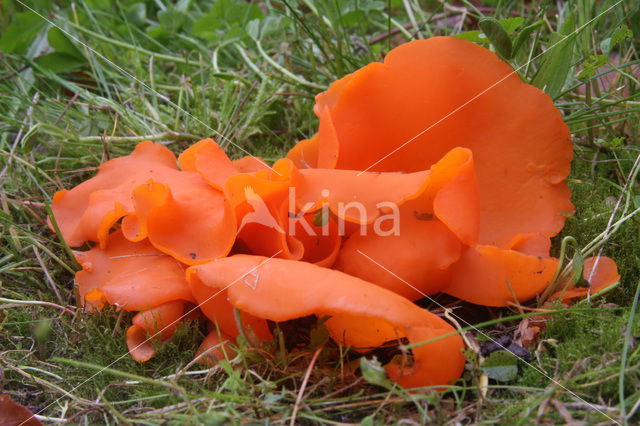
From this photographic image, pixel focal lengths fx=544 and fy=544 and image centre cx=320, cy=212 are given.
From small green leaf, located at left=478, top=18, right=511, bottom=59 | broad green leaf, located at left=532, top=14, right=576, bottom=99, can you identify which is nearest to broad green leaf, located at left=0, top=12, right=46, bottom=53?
→ small green leaf, located at left=478, top=18, right=511, bottom=59

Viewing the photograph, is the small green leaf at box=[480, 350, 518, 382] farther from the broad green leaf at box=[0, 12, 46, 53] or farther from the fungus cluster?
the broad green leaf at box=[0, 12, 46, 53]

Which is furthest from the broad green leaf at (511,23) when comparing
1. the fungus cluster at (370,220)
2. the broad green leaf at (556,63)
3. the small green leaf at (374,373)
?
the small green leaf at (374,373)

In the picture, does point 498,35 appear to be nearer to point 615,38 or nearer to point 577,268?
point 615,38

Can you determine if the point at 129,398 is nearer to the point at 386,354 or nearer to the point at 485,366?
the point at 386,354

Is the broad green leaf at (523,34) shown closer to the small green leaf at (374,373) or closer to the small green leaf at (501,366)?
the small green leaf at (501,366)

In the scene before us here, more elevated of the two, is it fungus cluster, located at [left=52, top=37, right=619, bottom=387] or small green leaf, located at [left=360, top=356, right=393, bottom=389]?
fungus cluster, located at [left=52, top=37, right=619, bottom=387]

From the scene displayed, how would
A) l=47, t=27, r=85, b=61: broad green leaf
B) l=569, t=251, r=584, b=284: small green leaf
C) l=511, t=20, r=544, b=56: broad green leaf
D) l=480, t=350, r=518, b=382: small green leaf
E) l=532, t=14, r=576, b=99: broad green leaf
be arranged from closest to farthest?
l=480, t=350, r=518, b=382: small green leaf, l=569, t=251, r=584, b=284: small green leaf, l=511, t=20, r=544, b=56: broad green leaf, l=532, t=14, r=576, b=99: broad green leaf, l=47, t=27, r=85, b=61: broad green leaf
